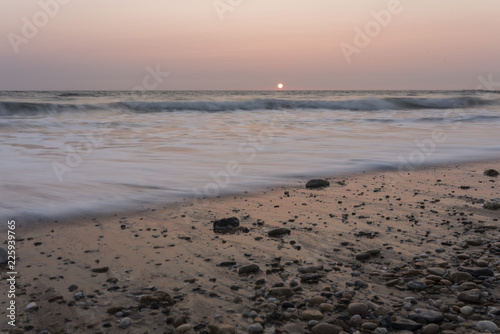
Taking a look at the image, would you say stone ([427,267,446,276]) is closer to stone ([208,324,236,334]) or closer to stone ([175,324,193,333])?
stone ([208,324,236,334])

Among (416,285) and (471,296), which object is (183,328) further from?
(471,296)

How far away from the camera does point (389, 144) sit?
1027 centimetres

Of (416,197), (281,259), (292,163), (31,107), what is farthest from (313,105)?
(281,259)

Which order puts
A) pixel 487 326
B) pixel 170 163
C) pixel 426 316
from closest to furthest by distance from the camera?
pixel 487 326, pixel 426 316, pixel 170 163

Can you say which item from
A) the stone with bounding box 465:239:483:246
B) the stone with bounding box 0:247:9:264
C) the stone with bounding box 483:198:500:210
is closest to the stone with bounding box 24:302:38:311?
the stone with bounding box 0:247:9:264

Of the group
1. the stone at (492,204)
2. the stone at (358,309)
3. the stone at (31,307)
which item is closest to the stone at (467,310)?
the stone at (358,309)

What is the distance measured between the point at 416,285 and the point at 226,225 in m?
1.69

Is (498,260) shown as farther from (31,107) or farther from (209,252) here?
(31,107)

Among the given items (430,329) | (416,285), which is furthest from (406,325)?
(416,285)

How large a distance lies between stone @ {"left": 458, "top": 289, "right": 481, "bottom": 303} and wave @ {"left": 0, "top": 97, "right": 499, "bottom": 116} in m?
25.1

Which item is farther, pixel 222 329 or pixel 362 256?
pixel 362 256

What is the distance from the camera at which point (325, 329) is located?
210cm

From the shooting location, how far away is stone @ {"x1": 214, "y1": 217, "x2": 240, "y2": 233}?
3.69m

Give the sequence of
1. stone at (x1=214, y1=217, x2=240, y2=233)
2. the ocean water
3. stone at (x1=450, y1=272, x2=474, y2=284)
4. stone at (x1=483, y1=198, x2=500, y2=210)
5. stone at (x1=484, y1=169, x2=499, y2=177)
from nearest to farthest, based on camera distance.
A: stone at (x1=450, y1=272, x2=474, y2=284)
stone at (x1=214, y1=217, x2=240, y2=233)
stone at (x1=483, y1=198, x2=500, y2=210)
the ocean water
stone at (x1=484, y1=169, x2=499, y2=177)
